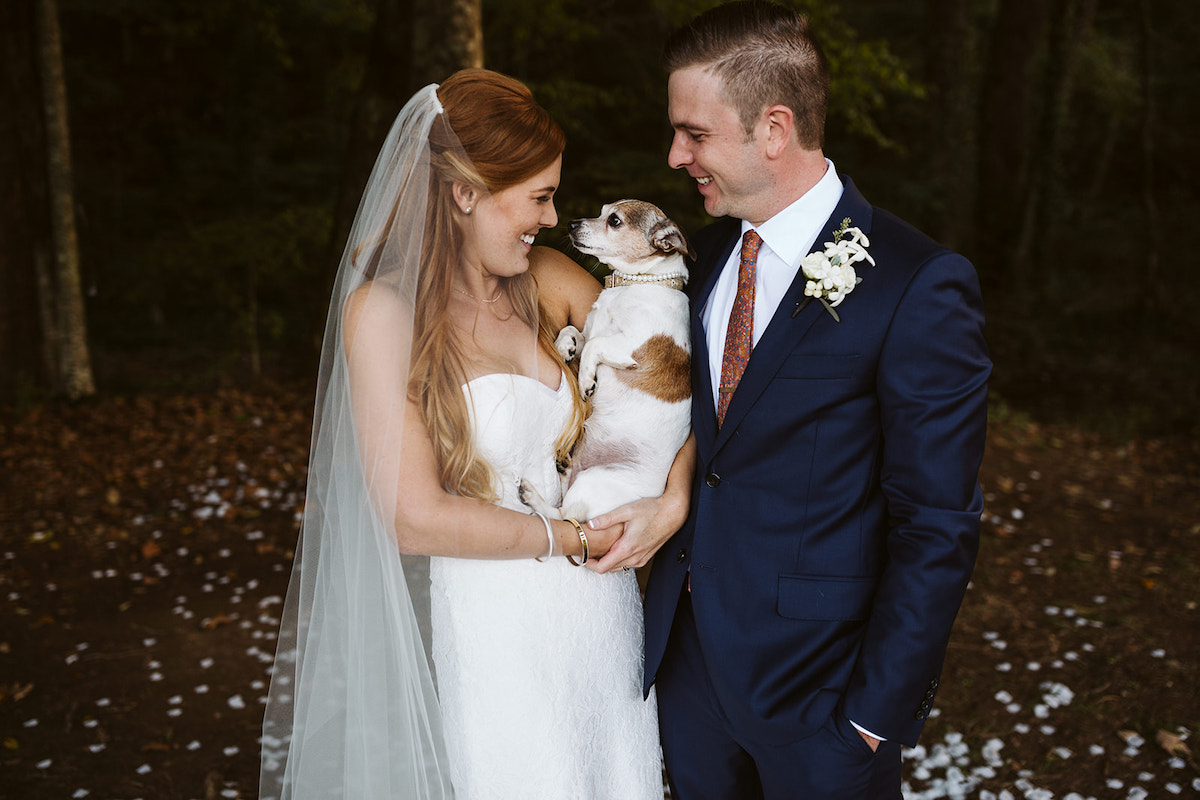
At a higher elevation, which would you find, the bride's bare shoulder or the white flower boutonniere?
the white flower boutonniere

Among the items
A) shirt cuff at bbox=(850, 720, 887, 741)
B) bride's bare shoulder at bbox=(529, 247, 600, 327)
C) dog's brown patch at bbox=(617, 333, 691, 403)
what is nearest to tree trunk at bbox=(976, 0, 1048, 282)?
bride's bare shoulder at bbox=(529, 247, 600, 327)

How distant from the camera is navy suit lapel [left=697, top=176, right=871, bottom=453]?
2.15 metres

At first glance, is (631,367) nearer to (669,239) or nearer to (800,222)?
(669,239)

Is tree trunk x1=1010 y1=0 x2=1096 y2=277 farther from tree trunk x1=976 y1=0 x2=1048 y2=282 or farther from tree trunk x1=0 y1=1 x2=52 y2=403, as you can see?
tree trunk x1=0 y1=1 x2=52 y2=403

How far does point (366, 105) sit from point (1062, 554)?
273 inches

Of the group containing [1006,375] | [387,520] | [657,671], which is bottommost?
[1006,375]

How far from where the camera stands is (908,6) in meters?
16.3

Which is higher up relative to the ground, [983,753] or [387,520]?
[387,520]

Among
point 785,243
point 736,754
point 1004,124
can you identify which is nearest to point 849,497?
point 785,243

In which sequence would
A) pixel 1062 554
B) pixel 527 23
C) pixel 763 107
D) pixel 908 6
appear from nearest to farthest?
pixel 763 107
pixel 1062 554
pixel 527 23
pixel 908 6

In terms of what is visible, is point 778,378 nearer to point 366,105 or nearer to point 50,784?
point 50,784

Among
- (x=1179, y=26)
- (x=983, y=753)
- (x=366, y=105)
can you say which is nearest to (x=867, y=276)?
(x=983, y=753)

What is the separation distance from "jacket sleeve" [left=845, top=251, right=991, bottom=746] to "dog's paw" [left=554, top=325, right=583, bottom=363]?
109 centimetres

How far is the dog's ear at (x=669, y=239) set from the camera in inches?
113
